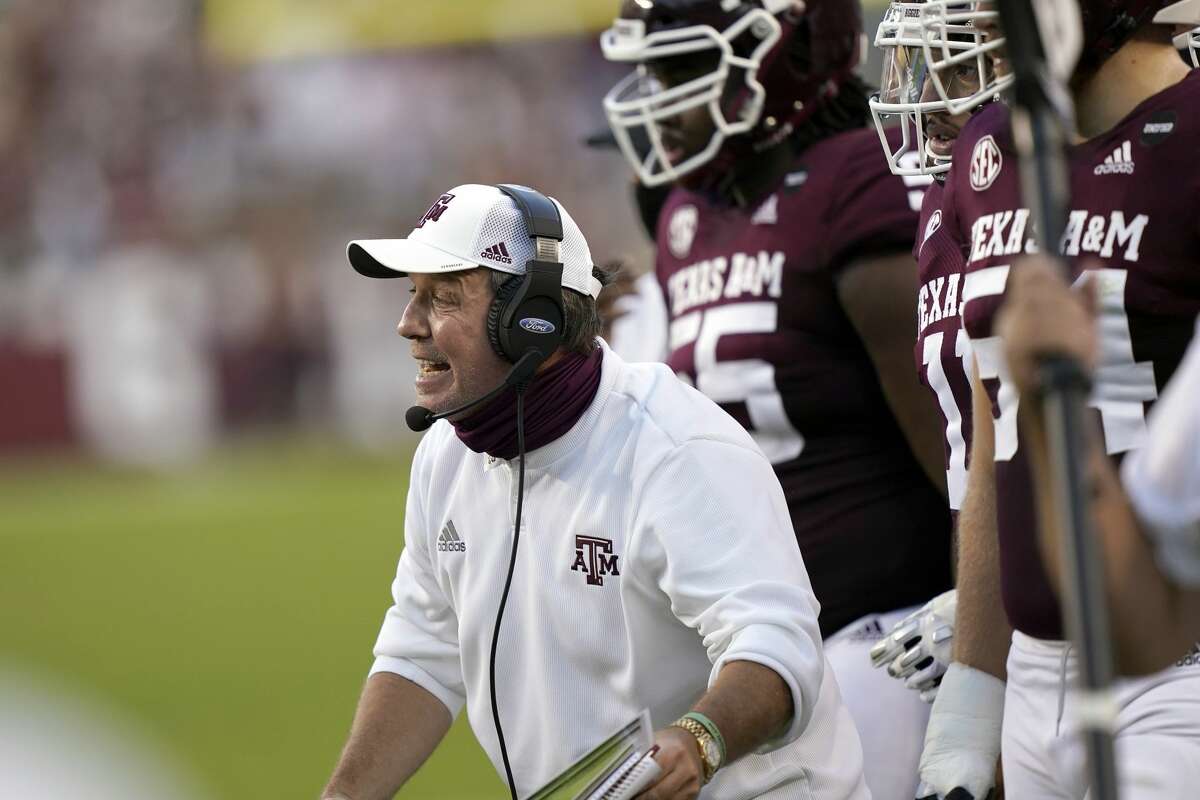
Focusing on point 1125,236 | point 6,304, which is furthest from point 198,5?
point 1125,236

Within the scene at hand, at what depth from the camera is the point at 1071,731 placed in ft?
7.98

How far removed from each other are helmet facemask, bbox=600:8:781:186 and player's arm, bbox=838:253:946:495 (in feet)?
1.70

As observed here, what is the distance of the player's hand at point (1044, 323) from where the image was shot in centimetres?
161

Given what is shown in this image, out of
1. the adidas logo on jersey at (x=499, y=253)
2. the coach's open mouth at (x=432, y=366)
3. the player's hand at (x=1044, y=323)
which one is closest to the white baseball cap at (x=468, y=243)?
the adidas logo on jersey at (x=499, y=253)

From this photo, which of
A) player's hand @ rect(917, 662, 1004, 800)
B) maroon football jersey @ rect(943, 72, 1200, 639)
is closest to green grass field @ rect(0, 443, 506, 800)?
player's hand @ rect(917, 662, 1004, 800)

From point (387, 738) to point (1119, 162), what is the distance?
4.84 feet

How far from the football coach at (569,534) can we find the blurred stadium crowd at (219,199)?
11.0m

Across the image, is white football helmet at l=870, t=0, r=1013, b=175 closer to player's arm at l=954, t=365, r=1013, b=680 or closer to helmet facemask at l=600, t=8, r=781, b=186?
player's arm at l=954, t=365, r=1013, b=680

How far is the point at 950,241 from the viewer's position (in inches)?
112

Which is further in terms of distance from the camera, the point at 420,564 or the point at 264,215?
the point at 264,215

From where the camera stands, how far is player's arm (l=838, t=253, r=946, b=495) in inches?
136

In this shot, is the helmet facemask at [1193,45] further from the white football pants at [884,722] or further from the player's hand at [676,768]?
the player's hand at [676,768]

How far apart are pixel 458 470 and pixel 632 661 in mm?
513

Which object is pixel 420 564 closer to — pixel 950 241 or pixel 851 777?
pixel 851 777
